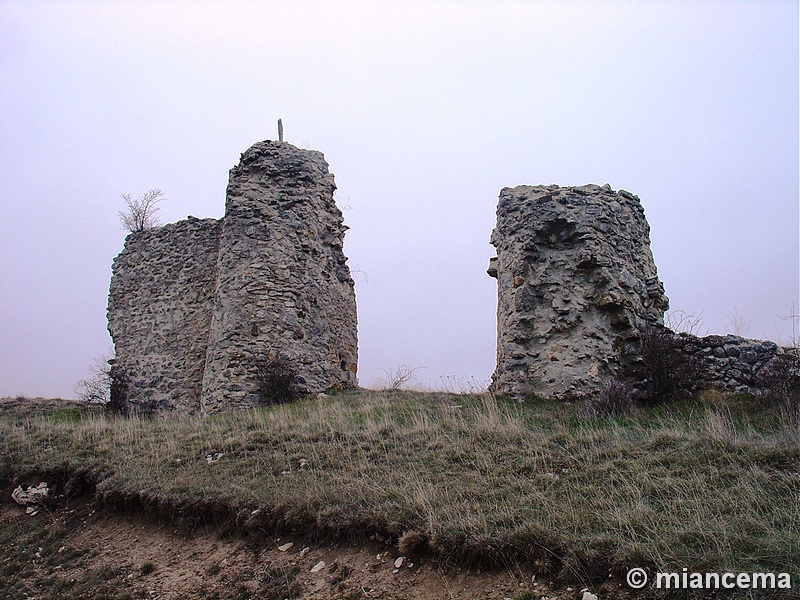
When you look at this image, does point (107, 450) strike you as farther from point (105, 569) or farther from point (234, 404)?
point (234, 404)

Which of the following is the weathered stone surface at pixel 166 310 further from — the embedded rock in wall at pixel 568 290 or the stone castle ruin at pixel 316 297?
the embedded rock in wall at pixel 568 290

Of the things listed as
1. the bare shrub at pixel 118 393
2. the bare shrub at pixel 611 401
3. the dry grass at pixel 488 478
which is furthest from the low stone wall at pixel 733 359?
the bare shrub at pixel 118 393

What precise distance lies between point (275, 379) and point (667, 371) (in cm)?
656

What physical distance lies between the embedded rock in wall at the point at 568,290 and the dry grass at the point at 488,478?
105cm

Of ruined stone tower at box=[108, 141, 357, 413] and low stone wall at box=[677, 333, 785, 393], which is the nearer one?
low stone wall at box=[677, 333, 785, 393]

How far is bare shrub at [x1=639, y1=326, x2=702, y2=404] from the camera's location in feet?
31.3

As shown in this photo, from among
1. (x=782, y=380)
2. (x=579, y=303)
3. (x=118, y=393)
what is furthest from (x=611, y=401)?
(x=118, y=393)

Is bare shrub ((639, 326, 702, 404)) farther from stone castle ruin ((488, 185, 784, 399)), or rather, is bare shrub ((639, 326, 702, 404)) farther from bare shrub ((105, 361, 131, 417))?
bare shrub ((105, 361, 131, 417))

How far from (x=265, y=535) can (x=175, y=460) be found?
242 centimetres

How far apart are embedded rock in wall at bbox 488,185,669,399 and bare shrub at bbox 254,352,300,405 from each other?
143 inches

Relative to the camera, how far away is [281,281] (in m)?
12.1

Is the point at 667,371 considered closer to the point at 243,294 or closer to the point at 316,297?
the point at 316,297

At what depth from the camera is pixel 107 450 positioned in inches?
309

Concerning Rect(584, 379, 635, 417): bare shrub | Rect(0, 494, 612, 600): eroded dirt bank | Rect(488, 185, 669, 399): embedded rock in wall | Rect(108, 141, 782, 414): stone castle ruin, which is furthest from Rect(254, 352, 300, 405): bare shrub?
Rect(584, 379, 635, 417): bare shrub
